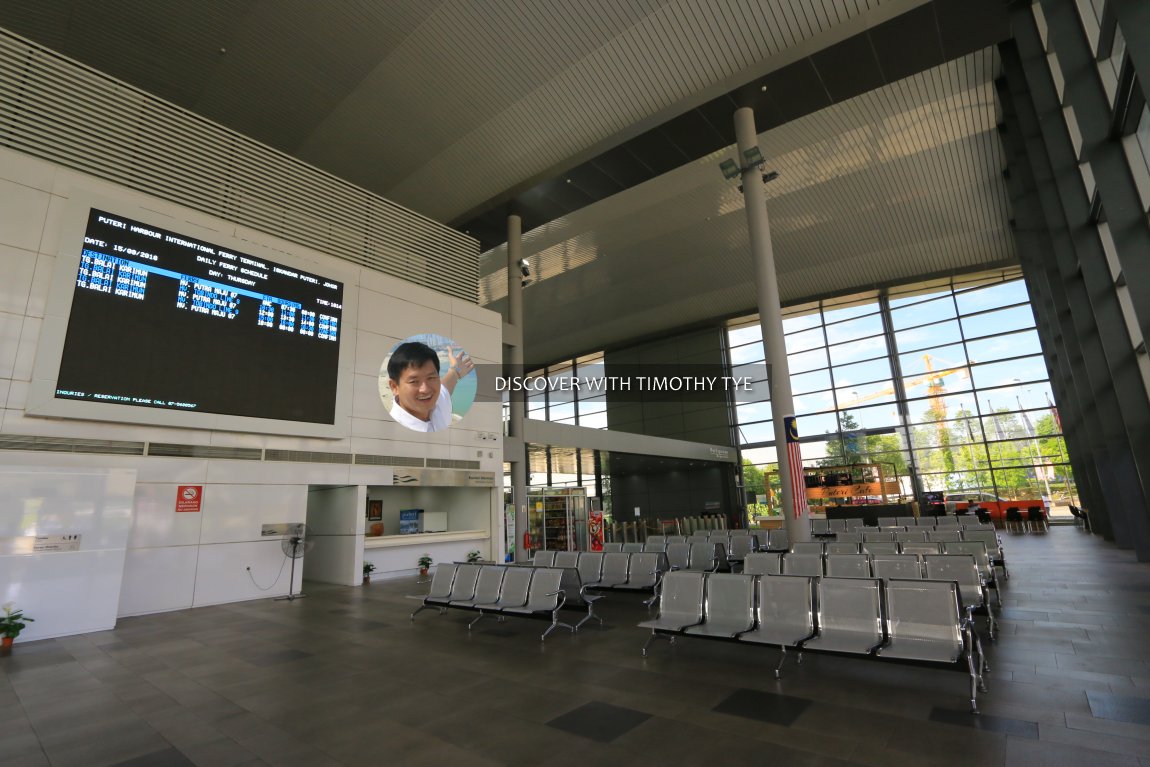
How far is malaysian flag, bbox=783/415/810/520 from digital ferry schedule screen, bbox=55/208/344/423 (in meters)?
9.53

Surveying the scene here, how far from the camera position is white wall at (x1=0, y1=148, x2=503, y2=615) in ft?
25.6

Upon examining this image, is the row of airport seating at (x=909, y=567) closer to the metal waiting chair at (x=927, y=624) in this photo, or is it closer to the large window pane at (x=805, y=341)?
the metal waiting chair at (x=927, y=624)

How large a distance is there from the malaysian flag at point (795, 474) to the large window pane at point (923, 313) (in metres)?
16.3

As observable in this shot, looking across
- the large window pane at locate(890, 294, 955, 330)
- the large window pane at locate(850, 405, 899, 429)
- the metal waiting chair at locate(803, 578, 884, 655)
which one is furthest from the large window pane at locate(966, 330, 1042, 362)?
the metal waiting chair at locate(803, 578, 884, 655)

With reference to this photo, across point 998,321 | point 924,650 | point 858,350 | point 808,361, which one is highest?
point 998,321

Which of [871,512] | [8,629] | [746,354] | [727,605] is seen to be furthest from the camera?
[746,354]

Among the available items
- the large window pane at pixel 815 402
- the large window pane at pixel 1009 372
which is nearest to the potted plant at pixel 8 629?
the large window pane at pixel 815 402

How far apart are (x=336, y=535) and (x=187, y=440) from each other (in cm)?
382

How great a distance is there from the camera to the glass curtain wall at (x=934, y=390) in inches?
834

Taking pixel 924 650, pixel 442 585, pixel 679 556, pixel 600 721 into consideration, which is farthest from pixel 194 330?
pixel 924 650

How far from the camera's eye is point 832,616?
470cm

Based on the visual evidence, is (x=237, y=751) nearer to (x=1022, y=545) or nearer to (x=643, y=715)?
(x=643, y=715)

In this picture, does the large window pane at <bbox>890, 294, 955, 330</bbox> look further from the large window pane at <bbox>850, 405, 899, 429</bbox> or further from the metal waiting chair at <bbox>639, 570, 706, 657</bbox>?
the metal waiting chair at <bbox>639, 570, 706, 657</bbox>

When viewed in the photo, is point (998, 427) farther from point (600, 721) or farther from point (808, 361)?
point (600, 721)
